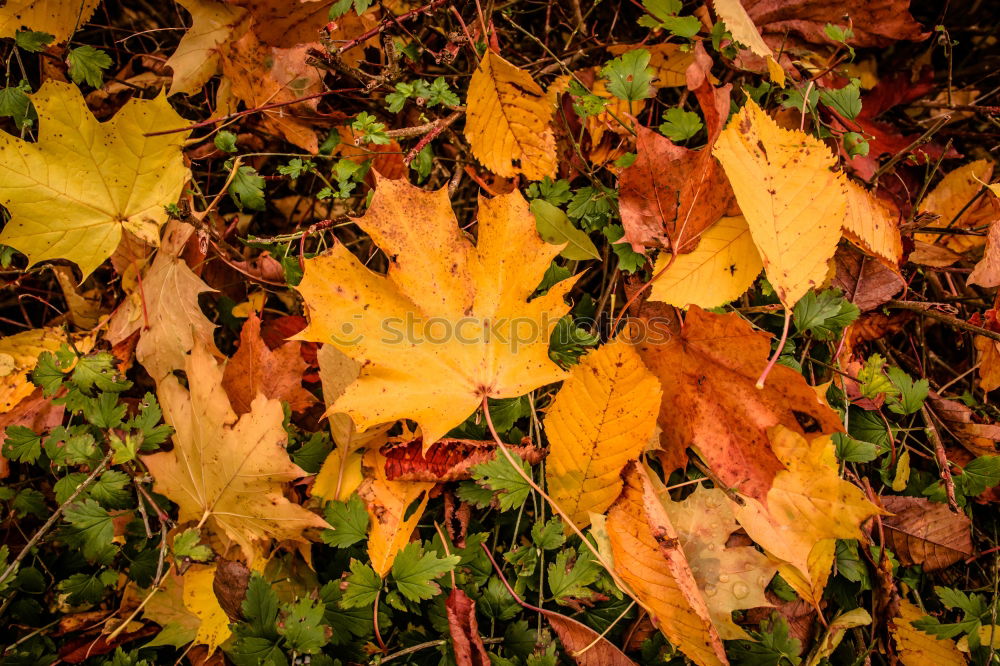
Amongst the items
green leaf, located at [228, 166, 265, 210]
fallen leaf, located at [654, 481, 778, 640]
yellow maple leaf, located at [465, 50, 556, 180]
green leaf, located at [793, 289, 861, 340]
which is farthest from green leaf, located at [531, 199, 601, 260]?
green leaf, located at [228, 166, 265, 210]

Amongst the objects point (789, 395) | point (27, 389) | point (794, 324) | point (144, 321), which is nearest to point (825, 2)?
point (794, 324)

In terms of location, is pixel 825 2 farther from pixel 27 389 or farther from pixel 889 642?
pixel 27 389

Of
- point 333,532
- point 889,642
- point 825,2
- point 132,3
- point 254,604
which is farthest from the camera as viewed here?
point 132,3

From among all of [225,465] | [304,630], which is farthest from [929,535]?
[225,465]

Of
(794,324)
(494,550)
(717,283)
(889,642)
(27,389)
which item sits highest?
(717,283)

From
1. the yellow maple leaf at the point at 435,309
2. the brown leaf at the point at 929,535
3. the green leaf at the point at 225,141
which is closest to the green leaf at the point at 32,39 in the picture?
the green leaf at the point at 225,141

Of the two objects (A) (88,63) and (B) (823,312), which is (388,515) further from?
(A) (88,63)

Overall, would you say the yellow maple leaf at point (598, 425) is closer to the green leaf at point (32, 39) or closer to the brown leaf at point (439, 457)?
the brown leaf at point (439, 457)

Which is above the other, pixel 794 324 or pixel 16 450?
pixel 794 324
